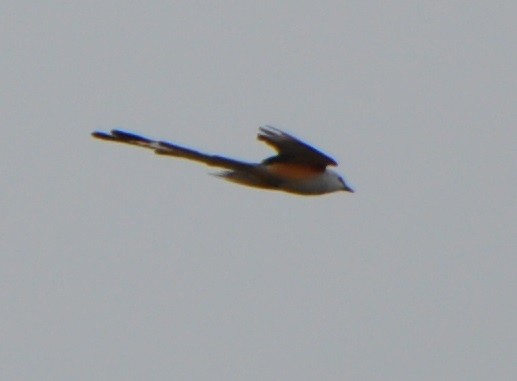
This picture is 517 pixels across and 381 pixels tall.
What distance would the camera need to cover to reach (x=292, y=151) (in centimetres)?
819

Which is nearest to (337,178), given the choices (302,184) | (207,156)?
(302,184)

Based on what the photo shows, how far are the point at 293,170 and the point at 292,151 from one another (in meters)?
0.15

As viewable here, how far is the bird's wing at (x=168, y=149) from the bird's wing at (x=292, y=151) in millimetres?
307

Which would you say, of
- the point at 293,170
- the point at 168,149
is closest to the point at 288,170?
the point at 293,170

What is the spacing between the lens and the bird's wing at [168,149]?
7.52 m

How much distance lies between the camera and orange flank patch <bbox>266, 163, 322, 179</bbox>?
26.9 feet

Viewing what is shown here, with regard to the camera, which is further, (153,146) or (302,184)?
(302,184)

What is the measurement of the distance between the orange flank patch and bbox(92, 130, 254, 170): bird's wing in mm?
318

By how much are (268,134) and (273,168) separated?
0.84 ft

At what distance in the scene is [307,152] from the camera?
27.0ft

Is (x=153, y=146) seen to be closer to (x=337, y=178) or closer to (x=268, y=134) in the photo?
(x=268, y=134)

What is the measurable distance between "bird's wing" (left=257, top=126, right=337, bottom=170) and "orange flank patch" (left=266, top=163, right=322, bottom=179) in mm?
24

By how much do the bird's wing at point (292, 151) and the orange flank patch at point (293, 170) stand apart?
0.02 meters

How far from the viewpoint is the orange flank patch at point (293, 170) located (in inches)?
323
